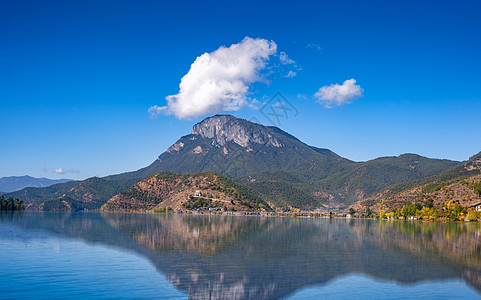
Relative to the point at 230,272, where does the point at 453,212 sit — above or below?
below

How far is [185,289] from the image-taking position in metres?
30.9

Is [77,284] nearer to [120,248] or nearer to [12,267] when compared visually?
[12,267]

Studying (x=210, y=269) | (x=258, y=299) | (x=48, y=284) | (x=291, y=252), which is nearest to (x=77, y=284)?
(x=48, y=284)

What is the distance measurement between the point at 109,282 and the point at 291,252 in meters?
27.4

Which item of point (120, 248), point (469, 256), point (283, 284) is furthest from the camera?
point (120, 248)

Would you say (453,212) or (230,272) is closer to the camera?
(230,272)

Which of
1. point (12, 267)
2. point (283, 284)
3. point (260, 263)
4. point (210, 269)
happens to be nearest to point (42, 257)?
point (12, 267)

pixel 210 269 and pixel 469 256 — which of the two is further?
pixel 469 256

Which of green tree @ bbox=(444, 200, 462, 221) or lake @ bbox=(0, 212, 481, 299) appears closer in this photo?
lake @ bbox=(0, 212, 481, 299)

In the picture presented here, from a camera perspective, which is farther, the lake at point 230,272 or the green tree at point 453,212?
the green tree at point 453,212

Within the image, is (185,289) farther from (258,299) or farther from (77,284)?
(77,284)

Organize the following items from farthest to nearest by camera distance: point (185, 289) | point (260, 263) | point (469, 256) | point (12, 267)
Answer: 1. point (469, 256)
2. point (260, 263)
3. point (12, 267)
4. point (185, 289)

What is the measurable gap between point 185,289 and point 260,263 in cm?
1421

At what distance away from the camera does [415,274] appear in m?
39.0
